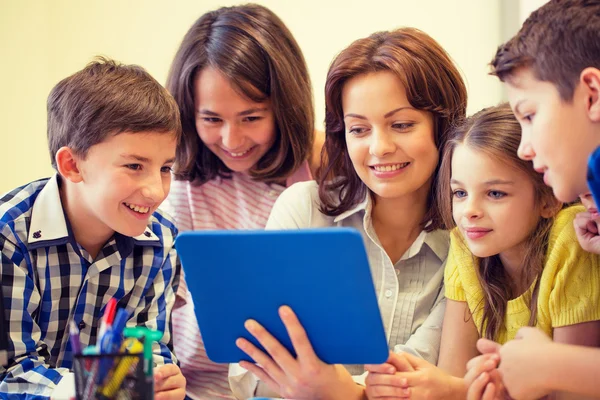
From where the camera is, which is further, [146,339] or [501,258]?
[501,258]

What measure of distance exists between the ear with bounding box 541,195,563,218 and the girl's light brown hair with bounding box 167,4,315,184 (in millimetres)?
708

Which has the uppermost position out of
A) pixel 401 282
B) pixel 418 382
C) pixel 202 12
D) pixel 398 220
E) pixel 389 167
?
pixel 202 12

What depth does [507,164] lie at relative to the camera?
4.32 feet

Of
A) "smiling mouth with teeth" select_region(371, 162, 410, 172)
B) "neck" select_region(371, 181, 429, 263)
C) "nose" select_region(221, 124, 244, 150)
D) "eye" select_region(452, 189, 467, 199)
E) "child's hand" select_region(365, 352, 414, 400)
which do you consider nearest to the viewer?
"child's hand" select_region(365, 352, 414, 400)

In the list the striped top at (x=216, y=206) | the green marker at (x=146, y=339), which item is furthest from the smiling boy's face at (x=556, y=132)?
the striped top at (x=216, y=206)

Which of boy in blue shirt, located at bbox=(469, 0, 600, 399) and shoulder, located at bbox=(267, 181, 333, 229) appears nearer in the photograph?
boy in blue shirt, located at bbox=(469, 0, 600, 399)

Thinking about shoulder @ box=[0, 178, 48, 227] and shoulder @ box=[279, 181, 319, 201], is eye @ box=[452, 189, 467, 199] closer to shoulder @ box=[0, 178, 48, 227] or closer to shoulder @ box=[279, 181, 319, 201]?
shoulder @ box=[279, 181, 319, 201]

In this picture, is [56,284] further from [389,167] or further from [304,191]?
[389,167]

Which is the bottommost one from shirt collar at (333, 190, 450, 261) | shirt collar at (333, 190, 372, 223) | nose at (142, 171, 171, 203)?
shirt collar at (333, 190, 450, 261)

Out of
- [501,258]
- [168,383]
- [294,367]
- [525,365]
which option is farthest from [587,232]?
[168,383]

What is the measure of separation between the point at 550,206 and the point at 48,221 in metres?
0.92

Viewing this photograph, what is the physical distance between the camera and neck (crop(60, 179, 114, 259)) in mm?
1488

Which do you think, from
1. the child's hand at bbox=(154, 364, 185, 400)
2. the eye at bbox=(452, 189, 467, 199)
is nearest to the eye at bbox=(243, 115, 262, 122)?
the eye at bbox=(452, 189, 467, 199)

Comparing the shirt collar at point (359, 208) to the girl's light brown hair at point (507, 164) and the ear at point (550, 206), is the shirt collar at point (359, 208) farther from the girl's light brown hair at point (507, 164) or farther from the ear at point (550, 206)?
the ear at point (550, 206)
